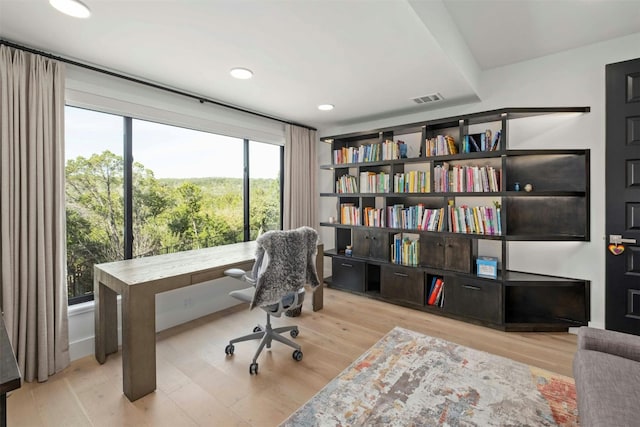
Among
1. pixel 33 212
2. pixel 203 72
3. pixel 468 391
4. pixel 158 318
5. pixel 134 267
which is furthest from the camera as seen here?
pixel 158 318

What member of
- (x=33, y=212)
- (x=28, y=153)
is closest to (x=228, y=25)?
(x=28, y=153)

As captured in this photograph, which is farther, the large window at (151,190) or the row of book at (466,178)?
the row of book at (466,178)

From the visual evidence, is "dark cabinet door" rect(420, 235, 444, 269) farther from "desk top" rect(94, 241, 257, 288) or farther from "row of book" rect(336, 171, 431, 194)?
"desk top" rect(94, 241, 257, 288)

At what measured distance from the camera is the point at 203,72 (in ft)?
8.14

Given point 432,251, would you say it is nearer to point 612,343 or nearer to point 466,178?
point 466,178

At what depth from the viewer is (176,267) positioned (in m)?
2.24

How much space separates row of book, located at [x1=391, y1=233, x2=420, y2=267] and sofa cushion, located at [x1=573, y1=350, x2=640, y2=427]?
1855mm

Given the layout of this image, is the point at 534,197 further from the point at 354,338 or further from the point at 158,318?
the point at 158,318

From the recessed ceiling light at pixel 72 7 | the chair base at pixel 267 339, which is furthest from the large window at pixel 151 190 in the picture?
the chair base at pixel 267 339

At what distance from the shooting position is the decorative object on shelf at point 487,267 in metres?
2.86

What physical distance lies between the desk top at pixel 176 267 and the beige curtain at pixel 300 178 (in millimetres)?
1372

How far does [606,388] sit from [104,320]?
3.07 m

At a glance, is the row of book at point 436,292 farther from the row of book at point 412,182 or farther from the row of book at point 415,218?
the row of book at point 412,182

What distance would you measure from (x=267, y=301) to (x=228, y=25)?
184 centimetres
